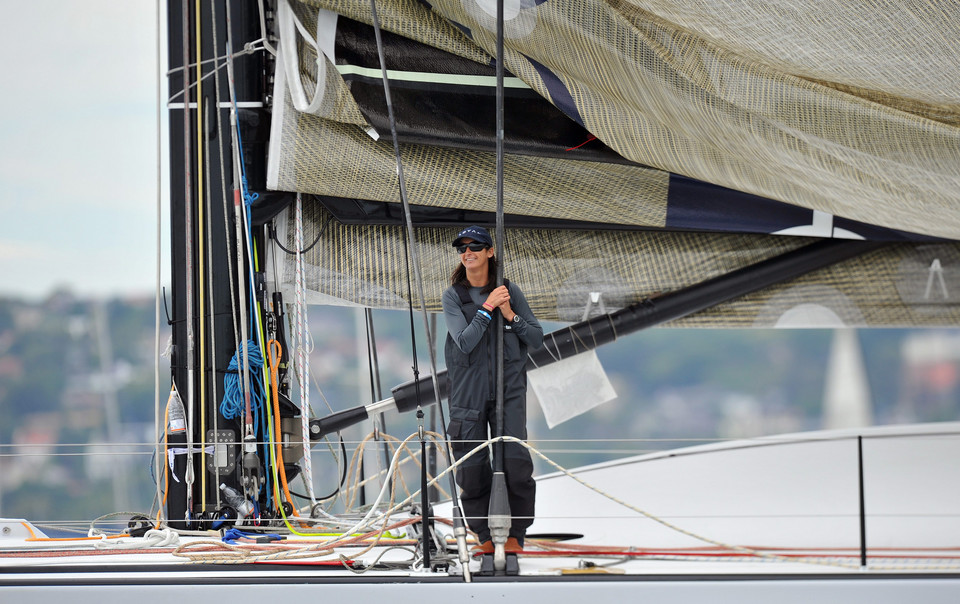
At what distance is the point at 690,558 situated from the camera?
2.15m

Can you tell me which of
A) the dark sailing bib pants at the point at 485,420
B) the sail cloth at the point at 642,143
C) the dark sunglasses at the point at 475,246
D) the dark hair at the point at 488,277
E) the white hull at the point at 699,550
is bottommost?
the white hull at the point at 699,550

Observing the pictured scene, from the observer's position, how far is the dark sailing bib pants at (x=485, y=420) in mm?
2141

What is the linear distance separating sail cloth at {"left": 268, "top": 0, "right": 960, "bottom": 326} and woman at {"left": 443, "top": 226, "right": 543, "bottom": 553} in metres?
0.53

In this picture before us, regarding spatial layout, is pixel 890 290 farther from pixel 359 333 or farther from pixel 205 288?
pixel 359 333

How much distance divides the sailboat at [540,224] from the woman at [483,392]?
0.30ft

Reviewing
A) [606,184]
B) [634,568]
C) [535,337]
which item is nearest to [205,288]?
[535,337]

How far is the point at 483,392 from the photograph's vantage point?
2164 mm

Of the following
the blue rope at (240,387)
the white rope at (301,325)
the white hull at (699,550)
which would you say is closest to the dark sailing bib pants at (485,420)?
the white hull at (699,550)

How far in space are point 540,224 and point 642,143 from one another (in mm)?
440

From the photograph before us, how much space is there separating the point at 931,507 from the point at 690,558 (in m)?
1.20

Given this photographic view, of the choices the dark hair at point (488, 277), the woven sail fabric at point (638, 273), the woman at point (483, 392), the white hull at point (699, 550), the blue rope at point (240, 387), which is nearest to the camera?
the white hull at point (699, 550)

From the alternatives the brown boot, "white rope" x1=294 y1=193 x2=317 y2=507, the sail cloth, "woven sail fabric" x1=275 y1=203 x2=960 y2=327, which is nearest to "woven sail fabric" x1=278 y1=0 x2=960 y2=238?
the sail cloth

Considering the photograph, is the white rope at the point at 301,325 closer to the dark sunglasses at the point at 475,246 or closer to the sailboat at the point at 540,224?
the sailboat at the point at 540,224

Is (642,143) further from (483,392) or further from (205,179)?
(205,179)
